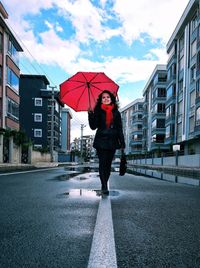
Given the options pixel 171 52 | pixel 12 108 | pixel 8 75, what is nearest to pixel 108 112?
pixel 8 75

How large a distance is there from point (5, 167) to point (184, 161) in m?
12.9

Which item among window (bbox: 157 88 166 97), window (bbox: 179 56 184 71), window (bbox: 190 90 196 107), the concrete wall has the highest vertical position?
window (bbox: 179 56 184 71)

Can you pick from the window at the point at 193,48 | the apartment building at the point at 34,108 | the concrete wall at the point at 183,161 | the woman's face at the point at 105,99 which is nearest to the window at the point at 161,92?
the window at the point at 193,48

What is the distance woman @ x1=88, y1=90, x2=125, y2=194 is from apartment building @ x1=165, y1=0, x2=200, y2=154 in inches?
1463

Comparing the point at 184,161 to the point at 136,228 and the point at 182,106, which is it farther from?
the point at 182,106

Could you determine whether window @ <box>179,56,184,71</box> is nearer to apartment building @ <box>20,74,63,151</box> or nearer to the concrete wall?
the concrete wall

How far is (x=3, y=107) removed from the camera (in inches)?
1534

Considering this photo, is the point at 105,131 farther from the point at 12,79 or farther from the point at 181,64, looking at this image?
the point at 181,64

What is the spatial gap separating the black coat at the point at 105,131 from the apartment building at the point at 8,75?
33666mm

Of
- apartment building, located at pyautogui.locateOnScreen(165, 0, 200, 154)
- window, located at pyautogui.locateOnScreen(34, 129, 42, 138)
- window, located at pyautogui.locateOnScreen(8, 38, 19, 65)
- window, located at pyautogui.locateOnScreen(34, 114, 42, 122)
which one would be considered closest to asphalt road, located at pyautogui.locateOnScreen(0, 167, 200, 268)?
apartment building, located at pyautogui.locateOnScreen(165, 0, 200, 154)

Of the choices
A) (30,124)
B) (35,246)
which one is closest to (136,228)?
(35,246)

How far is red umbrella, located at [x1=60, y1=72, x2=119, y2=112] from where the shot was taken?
7.07 meters

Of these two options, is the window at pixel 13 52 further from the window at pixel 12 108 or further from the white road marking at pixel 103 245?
the white road marking at pixel 103 245

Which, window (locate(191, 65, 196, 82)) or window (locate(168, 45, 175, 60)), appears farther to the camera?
window (locate(168, 45, 175, 60))
